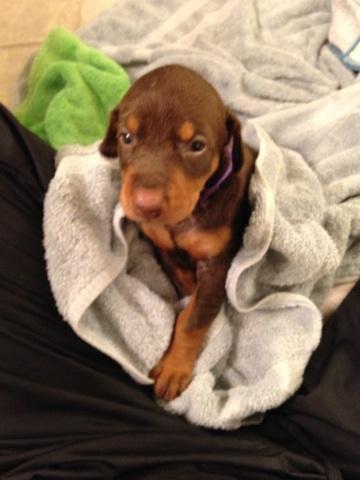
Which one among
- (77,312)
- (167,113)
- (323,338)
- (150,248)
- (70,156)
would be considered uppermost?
(167,113)

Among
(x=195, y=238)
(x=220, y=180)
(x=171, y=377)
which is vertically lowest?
(x=171, y=377)

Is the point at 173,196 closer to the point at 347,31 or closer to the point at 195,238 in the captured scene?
the point at 195,238

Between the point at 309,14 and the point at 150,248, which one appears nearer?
the point at 150,248

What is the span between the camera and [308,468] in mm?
1104

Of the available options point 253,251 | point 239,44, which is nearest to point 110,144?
point 253,251

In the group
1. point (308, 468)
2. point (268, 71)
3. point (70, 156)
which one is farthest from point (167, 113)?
point (268, 71)

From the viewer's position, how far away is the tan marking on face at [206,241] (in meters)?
1.21

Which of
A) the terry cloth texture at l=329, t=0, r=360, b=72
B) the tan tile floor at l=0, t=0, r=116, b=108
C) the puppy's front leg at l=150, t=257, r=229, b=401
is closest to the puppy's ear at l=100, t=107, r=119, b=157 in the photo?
the puppy's front leg at l=150, t=257, r=229, b=401

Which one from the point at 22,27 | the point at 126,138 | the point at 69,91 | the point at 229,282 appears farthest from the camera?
the point at 22,27

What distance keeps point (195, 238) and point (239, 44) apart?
935mm

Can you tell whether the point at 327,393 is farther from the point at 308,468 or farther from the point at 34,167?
the point at 34,167

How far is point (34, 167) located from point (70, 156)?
10cm

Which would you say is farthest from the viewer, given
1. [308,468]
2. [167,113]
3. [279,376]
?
[279,376]

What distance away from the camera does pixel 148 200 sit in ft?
3.16
